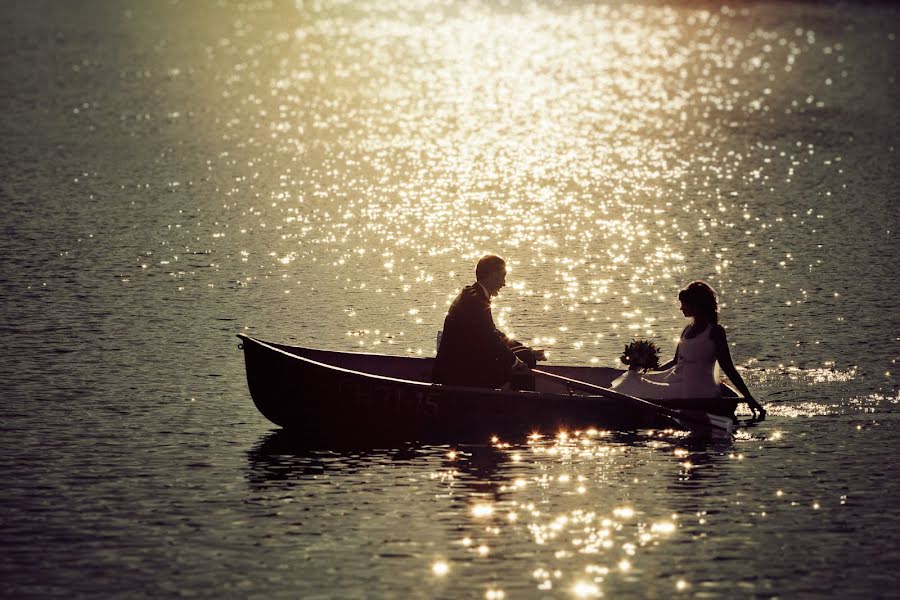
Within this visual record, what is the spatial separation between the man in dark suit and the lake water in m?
0.75

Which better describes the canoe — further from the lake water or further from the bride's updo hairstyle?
the bride's updo hairstyle

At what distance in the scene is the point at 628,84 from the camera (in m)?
67.1

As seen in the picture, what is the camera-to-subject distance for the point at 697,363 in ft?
63.5

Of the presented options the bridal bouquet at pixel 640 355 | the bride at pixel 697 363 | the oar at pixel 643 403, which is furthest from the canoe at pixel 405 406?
the bridal bouquet at pixel 640 355

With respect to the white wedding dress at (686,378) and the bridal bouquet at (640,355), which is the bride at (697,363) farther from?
the bridal bouquet at (640,355)

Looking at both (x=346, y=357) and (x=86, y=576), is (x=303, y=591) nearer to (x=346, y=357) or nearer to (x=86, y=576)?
(x=86, y=576)

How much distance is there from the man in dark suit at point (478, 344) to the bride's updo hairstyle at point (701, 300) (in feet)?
5.92

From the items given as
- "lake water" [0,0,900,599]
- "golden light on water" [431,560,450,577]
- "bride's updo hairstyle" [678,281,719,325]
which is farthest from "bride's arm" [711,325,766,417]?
"golden light on water" [431,560,450,577]

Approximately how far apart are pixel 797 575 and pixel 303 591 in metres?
3.92

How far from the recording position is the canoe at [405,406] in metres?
18.7

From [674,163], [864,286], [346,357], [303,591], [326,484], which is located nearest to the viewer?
[303,591]

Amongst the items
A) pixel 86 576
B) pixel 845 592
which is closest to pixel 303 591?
pixel 86 576

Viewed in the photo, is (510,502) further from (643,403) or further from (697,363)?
(697,363)

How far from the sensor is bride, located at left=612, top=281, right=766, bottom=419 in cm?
1914
